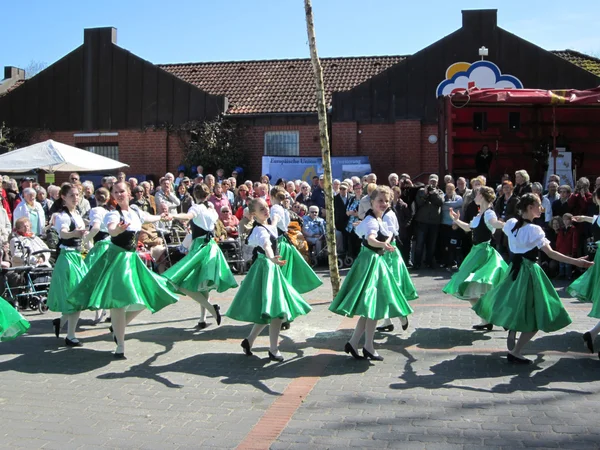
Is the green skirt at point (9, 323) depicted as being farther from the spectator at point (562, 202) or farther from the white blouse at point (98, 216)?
the spectator at point (562, 202)

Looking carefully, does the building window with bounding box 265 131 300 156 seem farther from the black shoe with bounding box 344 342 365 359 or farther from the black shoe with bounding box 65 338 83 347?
the black shoe with bounding box 344 342 365 359

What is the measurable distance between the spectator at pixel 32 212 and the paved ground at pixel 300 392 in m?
4.71

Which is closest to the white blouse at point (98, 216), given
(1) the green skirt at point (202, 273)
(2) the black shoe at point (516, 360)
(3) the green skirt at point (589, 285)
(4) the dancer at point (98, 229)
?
(4) the dancer at point (98, 229)

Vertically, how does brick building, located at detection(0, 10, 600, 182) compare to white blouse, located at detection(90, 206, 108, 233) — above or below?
above

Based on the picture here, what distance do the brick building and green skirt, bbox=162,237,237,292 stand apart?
14.8 meters

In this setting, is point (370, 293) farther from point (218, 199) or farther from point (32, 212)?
point (218, 199)

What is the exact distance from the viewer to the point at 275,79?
28016 millimetres

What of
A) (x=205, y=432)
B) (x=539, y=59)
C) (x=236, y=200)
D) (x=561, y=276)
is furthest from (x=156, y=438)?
(x=539, y=59)

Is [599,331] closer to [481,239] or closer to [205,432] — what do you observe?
[481,239]

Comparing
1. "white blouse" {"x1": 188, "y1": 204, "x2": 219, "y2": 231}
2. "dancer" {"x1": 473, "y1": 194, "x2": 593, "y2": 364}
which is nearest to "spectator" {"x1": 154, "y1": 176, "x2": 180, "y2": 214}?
"white blouse" {"x1": 188, "y1": 204, "x2": 219, "y2": 231}

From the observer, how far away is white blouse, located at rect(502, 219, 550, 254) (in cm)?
746

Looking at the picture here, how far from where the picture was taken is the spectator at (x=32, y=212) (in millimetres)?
13484

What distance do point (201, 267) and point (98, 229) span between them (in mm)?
1446

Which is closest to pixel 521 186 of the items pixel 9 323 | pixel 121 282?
pixel 121 282
